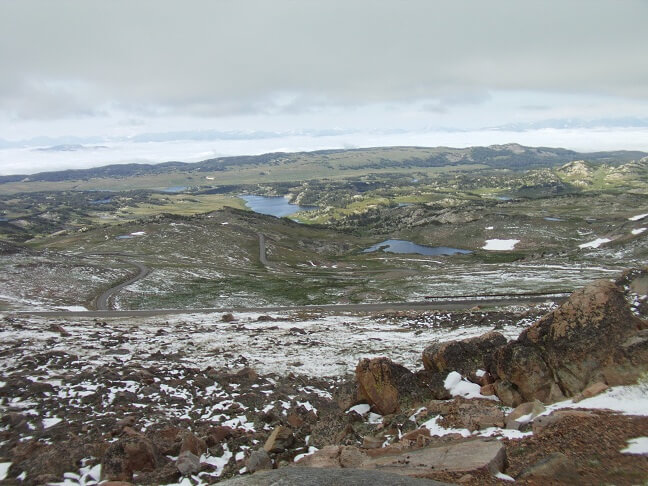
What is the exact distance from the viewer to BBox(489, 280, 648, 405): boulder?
15016 mm

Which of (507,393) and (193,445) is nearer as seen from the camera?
(193,445)

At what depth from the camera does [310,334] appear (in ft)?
123

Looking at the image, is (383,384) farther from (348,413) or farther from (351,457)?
(351,457)

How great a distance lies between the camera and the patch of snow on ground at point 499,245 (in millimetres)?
144613

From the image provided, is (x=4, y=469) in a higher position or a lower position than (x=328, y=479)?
lower

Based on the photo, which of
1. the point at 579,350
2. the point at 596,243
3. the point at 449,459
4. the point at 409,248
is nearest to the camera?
the point at 449,459

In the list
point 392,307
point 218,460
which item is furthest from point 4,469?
point 392,307

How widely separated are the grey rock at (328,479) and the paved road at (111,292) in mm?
56332

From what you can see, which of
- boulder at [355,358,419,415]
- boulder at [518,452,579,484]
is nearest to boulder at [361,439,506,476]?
boulder at [518,452,579,484]

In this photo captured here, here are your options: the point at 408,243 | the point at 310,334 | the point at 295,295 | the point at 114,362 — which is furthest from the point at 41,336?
the point at 408,243

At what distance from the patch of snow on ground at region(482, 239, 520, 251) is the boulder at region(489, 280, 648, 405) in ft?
453

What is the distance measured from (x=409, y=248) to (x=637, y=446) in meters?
158

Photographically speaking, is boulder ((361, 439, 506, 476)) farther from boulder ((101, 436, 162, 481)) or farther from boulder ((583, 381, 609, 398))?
boulder ((101, 436, 162, 481))

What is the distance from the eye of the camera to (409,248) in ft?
545
